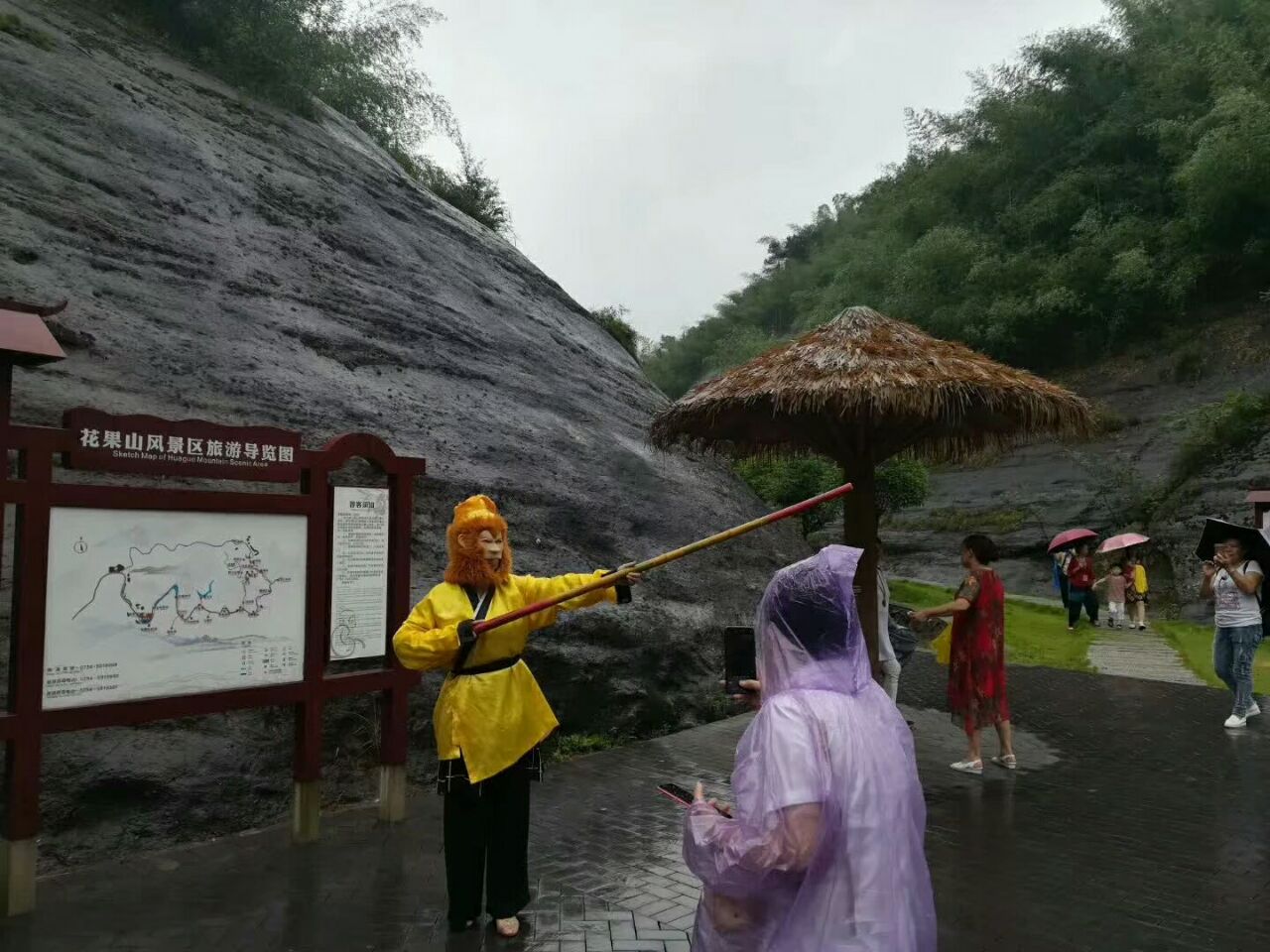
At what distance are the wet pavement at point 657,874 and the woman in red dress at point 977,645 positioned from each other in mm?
462

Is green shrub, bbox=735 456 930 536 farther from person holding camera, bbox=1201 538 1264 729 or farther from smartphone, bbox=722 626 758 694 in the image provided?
smartphone, bbox=722 626 758 694

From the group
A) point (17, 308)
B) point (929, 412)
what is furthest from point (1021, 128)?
point (17, 308)

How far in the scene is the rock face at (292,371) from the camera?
547 centimetres

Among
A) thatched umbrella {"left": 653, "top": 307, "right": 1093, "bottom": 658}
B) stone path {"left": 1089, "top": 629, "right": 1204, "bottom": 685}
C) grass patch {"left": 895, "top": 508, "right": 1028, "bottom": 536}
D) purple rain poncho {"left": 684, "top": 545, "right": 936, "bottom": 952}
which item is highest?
thatched umbrella {"left": 653, "top": 307, "right": 1093, "bottom": 658}

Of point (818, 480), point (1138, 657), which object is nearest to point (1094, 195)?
point (818, 480)

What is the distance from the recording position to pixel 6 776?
156 inches

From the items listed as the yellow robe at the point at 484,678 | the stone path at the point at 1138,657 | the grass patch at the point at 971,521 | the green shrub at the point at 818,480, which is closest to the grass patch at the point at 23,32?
the yellow robe at the point at 484,678

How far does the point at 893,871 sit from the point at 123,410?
5864 millimetres

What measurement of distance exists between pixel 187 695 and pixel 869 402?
4.65 m

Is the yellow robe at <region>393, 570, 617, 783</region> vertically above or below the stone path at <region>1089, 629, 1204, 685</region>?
above

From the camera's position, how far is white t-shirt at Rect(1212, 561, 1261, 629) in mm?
7504

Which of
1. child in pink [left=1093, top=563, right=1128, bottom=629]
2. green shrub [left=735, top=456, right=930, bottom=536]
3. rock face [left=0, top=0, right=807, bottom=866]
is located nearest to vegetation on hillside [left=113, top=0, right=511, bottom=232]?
rock face [left=0, top=0, right=807, bottom=866]

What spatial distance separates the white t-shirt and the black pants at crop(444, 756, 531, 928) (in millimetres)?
6548

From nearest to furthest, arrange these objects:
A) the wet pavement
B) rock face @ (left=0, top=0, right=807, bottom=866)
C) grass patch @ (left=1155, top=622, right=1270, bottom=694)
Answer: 1. the wet pavement
2. rock face @ (left=0, top=0, right=807, bottom=866)
3. grass patch @ (left=1155, top=622, right=1270, bottom=694)
